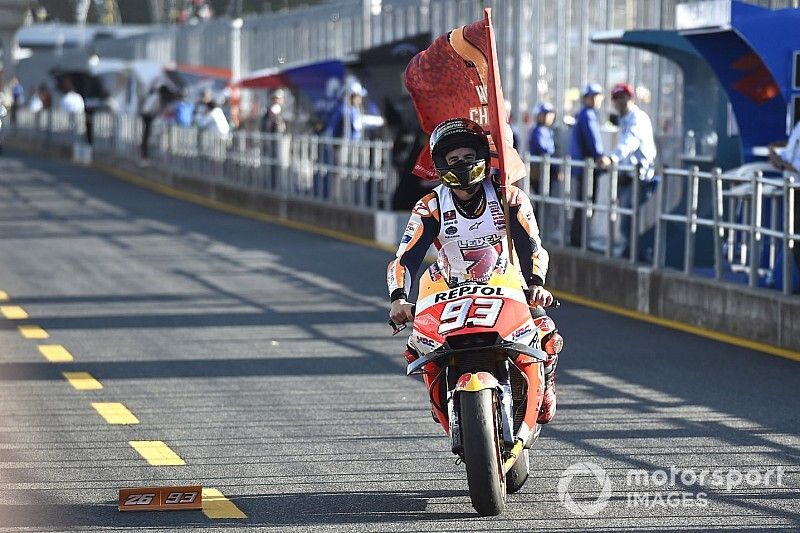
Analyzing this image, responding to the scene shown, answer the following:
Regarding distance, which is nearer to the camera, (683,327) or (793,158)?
(683,327)

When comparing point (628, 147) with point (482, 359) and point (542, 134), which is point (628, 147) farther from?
point (482, 359)

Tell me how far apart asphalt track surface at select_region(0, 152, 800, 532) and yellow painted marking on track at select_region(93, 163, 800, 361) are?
21 centimetres

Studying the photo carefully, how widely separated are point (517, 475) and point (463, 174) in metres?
1.32

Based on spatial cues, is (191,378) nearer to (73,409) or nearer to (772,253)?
(73,409)

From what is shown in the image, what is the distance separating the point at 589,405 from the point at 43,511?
12.9 ft

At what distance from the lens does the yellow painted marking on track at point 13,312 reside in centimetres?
1551

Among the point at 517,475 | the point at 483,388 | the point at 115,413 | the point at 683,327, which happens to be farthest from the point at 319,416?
the point at 683,327

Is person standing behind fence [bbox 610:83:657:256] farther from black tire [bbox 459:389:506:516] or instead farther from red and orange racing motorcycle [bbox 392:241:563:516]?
black tire [bbox 459:389:506:516]

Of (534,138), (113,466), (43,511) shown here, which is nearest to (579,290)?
(534,138)

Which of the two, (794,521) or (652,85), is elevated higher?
(652,85)

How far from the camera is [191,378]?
Answer: 1179 cm

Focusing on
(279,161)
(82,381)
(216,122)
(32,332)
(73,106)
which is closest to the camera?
(82,381)

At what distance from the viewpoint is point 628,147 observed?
17.8 metres

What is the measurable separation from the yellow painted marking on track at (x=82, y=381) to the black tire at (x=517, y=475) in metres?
4.16
